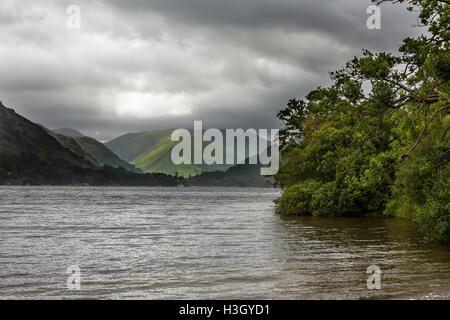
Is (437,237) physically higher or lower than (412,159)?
lower

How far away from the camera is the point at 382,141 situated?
169 feet

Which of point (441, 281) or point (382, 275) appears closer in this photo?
point (441, 281)

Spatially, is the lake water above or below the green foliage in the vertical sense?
below

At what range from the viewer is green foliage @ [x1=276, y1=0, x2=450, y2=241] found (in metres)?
20.0

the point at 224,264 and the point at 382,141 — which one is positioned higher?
the point at 382,141

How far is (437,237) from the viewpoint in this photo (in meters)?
25.1

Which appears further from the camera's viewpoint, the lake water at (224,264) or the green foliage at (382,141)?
the green foliage at (382,141)

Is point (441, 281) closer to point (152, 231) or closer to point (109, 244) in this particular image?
point (109, 244)

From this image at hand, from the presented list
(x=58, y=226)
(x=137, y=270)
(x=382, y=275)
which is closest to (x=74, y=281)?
(x=137, y=270)

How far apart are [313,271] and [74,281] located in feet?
31.8

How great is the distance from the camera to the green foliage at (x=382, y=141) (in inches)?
786

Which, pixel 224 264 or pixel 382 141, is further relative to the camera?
pixel 382 141

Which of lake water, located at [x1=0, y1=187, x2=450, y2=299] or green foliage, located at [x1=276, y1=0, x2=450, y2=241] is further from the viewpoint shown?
green foliage, located at [x1=276, y1=0, x2=450, y2=241]
